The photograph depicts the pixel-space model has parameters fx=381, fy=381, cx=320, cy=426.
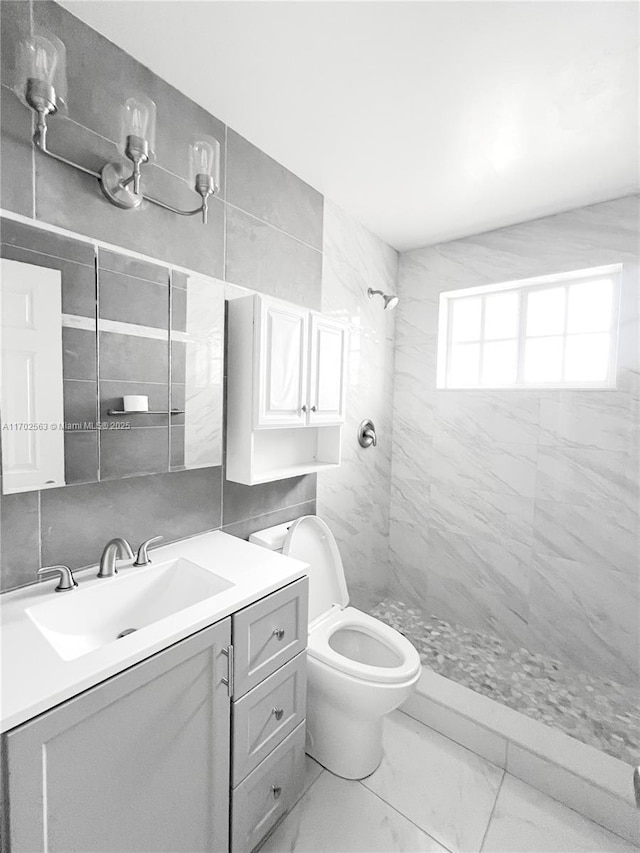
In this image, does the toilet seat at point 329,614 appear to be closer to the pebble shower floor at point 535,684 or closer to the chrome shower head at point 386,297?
the pebble shower floor at point 535,684

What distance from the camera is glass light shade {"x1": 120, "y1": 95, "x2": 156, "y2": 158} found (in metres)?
1.07

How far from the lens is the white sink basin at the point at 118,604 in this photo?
98cm

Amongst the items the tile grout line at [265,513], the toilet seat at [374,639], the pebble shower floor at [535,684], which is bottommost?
the pebble shower floor at [535,684]

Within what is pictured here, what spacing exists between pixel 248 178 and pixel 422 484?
1959mm

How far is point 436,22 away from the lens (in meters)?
1.09

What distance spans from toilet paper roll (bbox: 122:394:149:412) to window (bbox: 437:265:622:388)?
184 centimetres

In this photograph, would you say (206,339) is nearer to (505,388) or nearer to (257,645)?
(257,645)

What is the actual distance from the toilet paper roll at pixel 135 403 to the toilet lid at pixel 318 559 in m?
0.81

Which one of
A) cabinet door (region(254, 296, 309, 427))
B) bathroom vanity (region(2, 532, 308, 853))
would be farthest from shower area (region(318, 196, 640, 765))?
bathroom vanity (region(2, 532, 308, 853))

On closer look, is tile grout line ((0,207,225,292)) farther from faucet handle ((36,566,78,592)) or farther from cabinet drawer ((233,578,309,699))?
cabinet drawer ((233,578,309,699))

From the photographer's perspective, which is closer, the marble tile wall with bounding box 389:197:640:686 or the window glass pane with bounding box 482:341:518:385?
the marble tile wall with bounding box 389:197:640:686

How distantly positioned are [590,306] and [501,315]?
45cm

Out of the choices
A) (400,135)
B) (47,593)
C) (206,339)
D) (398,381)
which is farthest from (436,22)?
(47,593)

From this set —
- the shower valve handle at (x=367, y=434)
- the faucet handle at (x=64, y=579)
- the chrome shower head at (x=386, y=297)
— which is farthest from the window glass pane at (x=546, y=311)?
the faucet handle at (x=64, y=579)
